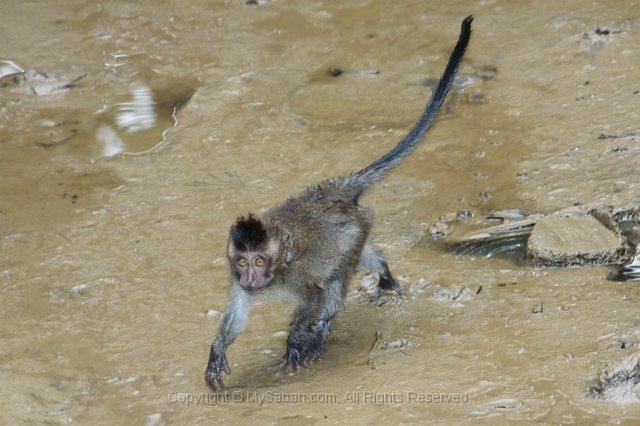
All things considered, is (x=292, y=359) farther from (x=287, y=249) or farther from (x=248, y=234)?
(x=248, y=234)

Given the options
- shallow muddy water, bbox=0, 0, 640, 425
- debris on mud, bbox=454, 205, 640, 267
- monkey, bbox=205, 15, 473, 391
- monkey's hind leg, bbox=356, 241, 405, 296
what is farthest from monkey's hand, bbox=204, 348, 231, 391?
debris on mud, bbox=454, 205, 640, 267

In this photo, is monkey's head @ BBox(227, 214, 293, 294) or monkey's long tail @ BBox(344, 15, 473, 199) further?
monkey's long tail @ BBox(344, 15, 473, 199)

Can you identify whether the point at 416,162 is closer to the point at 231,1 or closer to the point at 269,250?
the point at 269,250

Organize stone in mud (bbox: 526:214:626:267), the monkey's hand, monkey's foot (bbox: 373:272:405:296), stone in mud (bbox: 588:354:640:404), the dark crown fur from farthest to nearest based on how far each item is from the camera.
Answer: monkey's foot (bbox: 373:272:405:296)
stone in mud (bbox: 526:214:626:267)
the monkey's hand
the dark crown fur
stone in mud (bbox: 588:354:640:404)

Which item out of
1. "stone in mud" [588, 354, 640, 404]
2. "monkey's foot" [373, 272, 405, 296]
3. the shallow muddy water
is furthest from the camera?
"monkey's foot" [373, 272, 405, 296]

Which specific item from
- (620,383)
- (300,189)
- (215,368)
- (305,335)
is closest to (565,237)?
(620,383)

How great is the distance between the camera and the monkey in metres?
4.35

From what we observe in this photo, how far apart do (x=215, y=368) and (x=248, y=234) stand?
900 mm

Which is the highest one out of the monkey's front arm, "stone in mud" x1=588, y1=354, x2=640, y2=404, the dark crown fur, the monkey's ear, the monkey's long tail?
the monkey's long tail

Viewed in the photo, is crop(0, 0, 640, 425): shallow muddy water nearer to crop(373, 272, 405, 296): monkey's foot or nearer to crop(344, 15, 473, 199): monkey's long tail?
crop(373, 272, 405, 296): monkey's foot

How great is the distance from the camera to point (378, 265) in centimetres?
521

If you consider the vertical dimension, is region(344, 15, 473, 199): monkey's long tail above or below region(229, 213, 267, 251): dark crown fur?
above

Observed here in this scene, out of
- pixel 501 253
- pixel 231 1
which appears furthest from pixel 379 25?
pixel 501 253

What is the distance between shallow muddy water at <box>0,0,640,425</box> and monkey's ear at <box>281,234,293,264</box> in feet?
2.32
